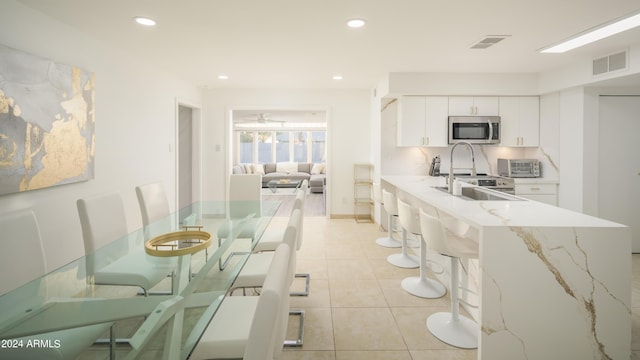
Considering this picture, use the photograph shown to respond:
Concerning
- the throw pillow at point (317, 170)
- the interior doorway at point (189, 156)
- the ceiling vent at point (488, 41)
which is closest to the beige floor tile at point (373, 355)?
the ceiling vent at point (488, 41)

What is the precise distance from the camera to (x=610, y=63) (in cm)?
361

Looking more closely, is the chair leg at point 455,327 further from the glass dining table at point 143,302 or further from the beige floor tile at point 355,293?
the glass dining table at point 143,302

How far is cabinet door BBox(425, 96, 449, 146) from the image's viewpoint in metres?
4.80

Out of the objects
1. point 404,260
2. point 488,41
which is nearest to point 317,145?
point 404,260

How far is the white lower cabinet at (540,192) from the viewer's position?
4.48 m

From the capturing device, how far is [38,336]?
3.98ft

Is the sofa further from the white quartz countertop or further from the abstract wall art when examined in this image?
the white quartz countertop

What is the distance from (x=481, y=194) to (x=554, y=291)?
4.51ft

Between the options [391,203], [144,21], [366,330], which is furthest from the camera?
[391,203]

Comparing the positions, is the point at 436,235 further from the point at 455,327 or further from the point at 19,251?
the point at 19,251

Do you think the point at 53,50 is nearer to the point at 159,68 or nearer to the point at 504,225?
the point at 159,68

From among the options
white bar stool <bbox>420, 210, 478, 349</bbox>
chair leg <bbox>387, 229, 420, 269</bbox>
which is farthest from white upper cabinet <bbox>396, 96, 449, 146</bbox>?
white bar stool <bbox>420, 210, 478, 349</bbox>

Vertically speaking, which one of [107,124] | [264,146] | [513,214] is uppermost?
[264,146]

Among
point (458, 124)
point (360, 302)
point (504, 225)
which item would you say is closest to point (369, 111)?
point (458, 124)
